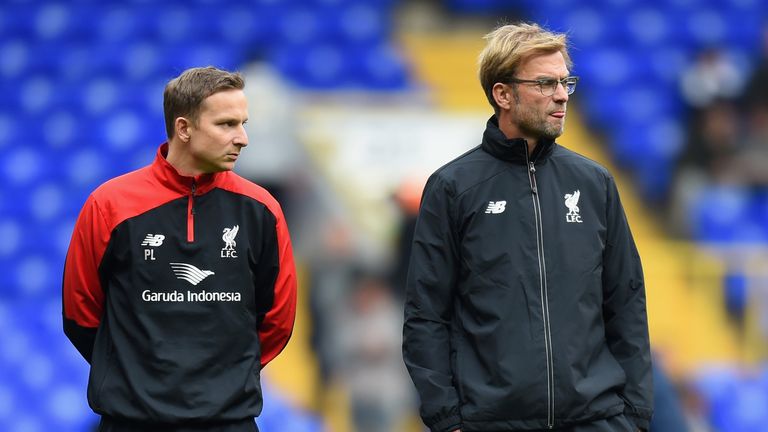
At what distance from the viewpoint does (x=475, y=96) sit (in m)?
11.1

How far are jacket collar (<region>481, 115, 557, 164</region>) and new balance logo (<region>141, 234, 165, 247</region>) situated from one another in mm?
965

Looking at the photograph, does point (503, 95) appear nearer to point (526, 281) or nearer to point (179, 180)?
point (526, 281)

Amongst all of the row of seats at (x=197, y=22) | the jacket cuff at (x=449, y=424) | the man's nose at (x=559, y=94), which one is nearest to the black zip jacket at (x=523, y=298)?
the jacket cuff at (x=449, y=424)

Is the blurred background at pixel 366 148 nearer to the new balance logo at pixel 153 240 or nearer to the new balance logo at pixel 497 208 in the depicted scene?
the new balance logo at pixel 497 208

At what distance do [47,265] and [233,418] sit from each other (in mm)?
6194

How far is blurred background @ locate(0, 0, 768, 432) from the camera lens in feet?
27.2

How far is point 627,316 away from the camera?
3734mm

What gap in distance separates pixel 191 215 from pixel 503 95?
3.11 ft

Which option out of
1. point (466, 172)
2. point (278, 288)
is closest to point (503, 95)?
point (466, 172)

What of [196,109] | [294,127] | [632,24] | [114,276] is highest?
[632,24]

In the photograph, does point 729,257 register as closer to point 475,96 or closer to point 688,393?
point 688,393

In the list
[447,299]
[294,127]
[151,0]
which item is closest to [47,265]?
[294,127]

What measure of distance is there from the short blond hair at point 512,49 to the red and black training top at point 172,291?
74 cm

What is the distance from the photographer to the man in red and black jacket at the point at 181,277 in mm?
3645
